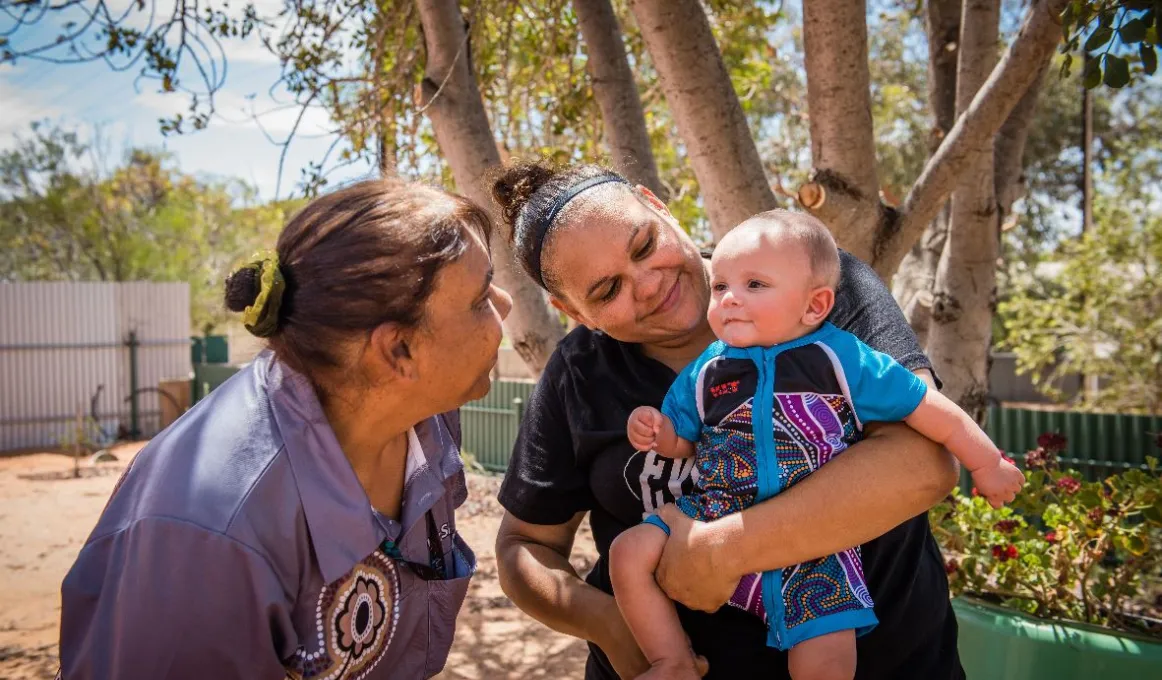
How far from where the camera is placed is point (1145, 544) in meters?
3.43

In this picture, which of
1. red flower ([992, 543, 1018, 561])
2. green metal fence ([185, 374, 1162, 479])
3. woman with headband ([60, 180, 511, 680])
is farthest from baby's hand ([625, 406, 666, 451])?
green metal fence ([185, 374, 1162, 479])

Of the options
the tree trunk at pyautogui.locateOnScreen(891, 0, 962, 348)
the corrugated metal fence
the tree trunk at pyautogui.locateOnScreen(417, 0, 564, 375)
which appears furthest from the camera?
the corrugated metal fence

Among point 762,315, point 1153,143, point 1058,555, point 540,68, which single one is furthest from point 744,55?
point 1153,143

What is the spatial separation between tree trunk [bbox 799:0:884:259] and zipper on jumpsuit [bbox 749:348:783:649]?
182cm

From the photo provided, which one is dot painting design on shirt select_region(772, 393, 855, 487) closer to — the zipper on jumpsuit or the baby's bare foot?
the zipper on jumpsuit

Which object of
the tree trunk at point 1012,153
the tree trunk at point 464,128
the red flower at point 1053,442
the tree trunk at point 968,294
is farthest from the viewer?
the tree trunk at point 1012,153

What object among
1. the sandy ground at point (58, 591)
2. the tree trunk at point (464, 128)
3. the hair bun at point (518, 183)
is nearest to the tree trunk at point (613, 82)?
the tree trunk at point (464, 128)

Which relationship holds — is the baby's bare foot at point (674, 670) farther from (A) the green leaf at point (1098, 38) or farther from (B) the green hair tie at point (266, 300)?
(A) the green leaf at point (1098, 38)

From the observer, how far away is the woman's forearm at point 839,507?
1771 mm

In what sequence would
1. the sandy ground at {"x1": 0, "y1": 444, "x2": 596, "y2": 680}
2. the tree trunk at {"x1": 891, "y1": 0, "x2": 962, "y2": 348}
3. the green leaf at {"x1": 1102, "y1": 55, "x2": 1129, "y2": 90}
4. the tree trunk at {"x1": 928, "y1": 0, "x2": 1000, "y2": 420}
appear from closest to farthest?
the green leaf at {"x1": 1102, "y1": 55, "x2": 1129, "y2": 90} → the tree trunk at {"x1": 928, "y1": 0, "x2": 1000, "y2": 420} → the tree trunk at {"x1": 891, "y1": 0, "x2": 962, "y2": 348} → the sandy ground at {"x1": 0, "y1": 444, "x2": 596, "y2": 680}

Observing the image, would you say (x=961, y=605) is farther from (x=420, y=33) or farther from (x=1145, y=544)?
(x=420, y=33)

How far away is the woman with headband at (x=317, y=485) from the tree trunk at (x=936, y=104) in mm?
3874

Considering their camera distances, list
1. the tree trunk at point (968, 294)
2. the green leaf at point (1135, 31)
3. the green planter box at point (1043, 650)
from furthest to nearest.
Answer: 1. the tree trunk at point (968, 294)
2. the green planter box at point (1043, 650)
3. the green leaf at point (1135, 31)

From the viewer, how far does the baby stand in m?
1.85
